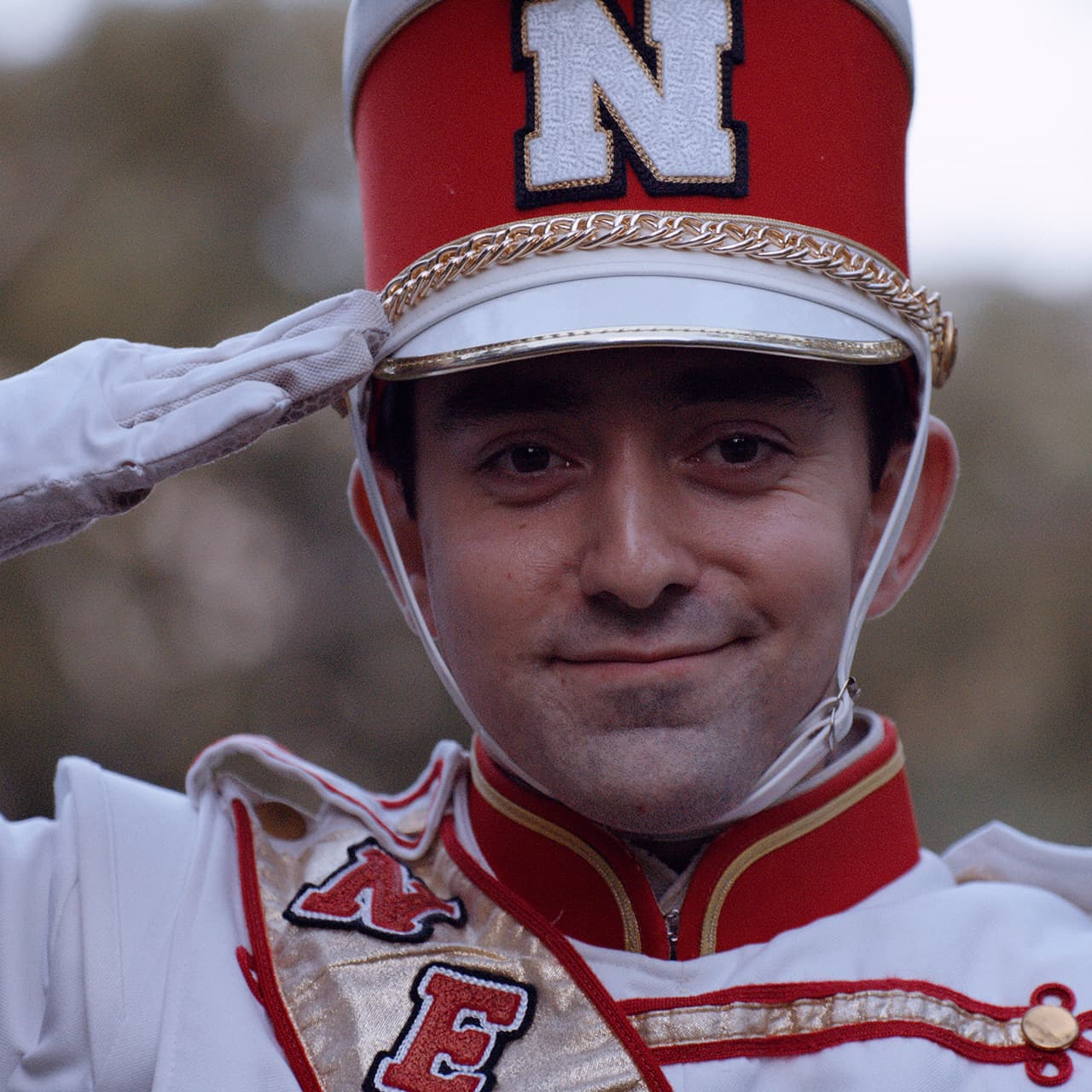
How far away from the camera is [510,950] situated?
1924mm

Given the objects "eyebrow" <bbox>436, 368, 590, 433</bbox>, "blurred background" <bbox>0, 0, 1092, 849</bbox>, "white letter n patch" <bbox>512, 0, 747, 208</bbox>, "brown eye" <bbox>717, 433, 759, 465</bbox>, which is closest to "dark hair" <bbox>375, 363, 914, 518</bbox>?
"eyebrow" <bbox>436, 368, 590, 433</bbox>

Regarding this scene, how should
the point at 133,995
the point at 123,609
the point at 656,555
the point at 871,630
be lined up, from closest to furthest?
1. the point at 656,555
2. the point at 133,995
3. the point at 123,609
4. the point at 871,630

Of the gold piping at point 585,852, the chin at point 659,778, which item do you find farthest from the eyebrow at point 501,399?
the gold piping at point 585,852

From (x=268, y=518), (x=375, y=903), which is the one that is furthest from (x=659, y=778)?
(x=268, y=518)

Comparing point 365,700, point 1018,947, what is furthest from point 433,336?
point 365,700

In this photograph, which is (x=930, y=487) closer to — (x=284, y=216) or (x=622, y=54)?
(x=622, y=54)

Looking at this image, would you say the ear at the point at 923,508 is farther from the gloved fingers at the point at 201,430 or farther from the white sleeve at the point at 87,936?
the white sleeve at the point at 87,936

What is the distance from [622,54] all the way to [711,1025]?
1.15m

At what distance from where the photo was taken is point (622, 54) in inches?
72.6

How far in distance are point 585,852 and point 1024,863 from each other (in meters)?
0.64

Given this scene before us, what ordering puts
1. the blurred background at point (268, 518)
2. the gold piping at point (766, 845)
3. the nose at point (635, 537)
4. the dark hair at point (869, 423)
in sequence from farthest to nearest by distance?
the blurred background at point (268, 518), the dark hair at point (869, 423), the gold piping at point (766, 845), the nose at point (635, 537)

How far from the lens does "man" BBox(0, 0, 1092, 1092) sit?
5.82ft

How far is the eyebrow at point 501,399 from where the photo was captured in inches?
72.0

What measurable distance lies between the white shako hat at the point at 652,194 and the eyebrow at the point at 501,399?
42 millimetres
